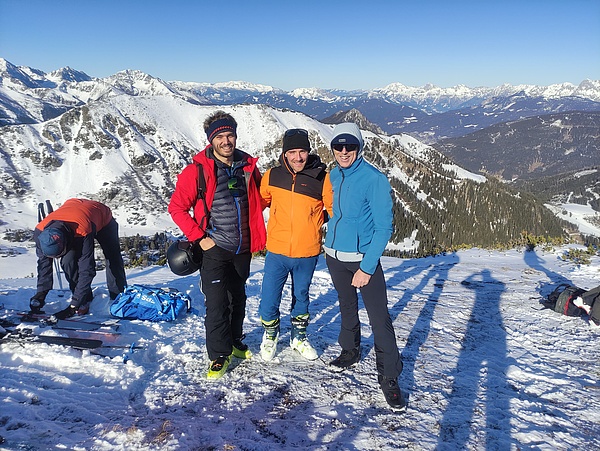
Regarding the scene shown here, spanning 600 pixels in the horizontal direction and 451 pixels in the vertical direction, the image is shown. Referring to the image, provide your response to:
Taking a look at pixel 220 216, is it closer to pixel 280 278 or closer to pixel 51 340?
pixel 280 278

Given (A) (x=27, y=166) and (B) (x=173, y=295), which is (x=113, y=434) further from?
(A) (x=27, y=166)

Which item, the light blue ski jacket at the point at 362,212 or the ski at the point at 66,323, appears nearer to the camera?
the light blue ski jacket at the point at 362,212

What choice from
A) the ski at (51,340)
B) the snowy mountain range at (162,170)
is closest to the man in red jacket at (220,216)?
the ski at (51,340)

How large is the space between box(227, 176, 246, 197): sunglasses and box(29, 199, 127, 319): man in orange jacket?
3.66m

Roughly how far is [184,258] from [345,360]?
2.57m

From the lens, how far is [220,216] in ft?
15.3

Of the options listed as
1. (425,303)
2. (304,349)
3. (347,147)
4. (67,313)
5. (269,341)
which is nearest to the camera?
(347,147)

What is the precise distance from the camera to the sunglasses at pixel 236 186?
462cm

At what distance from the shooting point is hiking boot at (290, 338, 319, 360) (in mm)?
5203

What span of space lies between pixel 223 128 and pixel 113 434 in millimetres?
3458

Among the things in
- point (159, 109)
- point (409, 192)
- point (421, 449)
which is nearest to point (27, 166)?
point (159, 109)

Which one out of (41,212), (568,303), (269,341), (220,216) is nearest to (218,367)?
(269,341)

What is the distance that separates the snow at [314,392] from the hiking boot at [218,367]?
10 cm

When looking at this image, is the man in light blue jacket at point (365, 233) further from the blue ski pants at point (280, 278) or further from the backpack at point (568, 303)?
the backpack at point (568, 303)
